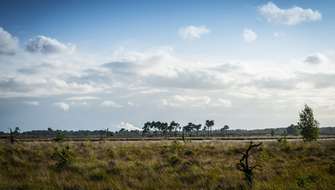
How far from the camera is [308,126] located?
142 ft

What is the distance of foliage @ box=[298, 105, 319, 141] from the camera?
42.9m

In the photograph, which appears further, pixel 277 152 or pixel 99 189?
pixel 277 152

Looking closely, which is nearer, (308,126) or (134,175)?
(134,175)

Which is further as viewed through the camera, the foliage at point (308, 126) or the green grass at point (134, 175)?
the foliage at point (308, 126)

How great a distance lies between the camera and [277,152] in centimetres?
2939

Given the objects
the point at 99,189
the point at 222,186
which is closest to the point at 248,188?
the point at 222,186

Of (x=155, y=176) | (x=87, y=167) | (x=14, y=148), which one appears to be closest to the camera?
(x=155, y=176)

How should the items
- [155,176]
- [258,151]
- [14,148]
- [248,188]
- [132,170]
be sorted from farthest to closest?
[258,151] < [14,148] < [132,170] < [155,176] < [248,188]

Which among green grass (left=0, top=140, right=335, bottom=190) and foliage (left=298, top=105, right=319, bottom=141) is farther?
foliage (left=298, top=105, right=319, bottom=141)

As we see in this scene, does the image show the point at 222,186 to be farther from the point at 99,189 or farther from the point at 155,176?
the point at 99,189

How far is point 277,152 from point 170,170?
15331 mm

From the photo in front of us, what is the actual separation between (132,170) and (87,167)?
10.6 ft

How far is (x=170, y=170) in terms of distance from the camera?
1827cm

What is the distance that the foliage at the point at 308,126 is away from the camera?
141 feet
